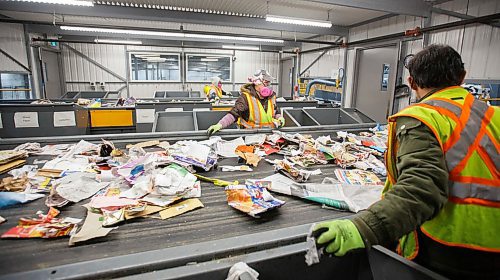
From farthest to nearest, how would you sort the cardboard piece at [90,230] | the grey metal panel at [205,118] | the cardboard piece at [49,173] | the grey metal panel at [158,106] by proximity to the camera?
the grey metal panel at [158,106] → the grey metal panel at [205,118] → the cardboard piece at [49,173] → the cardboard piece at [90,230]

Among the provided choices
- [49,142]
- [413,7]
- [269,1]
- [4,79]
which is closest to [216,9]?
[269,1]

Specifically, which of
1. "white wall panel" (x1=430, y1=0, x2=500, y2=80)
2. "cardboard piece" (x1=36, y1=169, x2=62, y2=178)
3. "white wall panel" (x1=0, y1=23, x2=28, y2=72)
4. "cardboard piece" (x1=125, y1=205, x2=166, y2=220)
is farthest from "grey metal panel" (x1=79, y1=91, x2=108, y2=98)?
"white wall panel" (x1=430, y1=0, x2=500, y2=80)

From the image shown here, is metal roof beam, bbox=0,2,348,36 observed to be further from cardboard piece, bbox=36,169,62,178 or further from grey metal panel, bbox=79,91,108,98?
cardboard piece, bbox=36,169,62,178

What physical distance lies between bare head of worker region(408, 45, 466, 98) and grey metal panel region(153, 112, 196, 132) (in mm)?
2998

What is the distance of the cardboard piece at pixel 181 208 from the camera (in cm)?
131

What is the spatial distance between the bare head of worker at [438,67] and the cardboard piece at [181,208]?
3.80 feet

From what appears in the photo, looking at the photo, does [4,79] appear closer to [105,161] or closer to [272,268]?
[105,161]

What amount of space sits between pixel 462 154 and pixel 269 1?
5.91m

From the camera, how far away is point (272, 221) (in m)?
1.29

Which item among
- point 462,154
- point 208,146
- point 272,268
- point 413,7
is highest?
point 413,7

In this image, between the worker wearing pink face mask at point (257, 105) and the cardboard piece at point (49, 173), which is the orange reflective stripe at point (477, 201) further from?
the worker wearing pink face mask at point (257, 105)

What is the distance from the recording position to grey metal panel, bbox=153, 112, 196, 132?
356cm

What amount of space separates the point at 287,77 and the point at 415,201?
11.9 meters

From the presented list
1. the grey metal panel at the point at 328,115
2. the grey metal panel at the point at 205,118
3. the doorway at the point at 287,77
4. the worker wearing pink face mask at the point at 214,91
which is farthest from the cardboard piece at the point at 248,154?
the doorway at the point at 287,77
